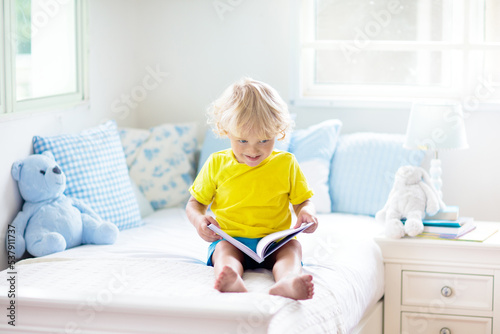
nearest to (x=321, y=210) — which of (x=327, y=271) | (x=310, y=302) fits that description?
(x=327, y=271)

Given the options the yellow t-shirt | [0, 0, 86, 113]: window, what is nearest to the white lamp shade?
the yellow t-shirt

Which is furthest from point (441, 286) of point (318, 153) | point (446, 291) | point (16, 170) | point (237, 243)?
point (16, 170)

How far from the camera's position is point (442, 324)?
250 centimetres

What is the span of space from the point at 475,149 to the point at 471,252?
2.32 feet

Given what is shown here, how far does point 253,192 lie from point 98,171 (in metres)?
0.83

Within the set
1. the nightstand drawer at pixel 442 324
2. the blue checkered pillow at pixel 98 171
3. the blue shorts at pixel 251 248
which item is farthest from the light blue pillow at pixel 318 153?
the blue shorts at pixel 251 248

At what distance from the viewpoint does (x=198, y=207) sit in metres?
2.06

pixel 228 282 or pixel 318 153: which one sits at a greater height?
pixel 318 153

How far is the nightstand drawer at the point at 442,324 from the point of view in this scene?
8.11ft

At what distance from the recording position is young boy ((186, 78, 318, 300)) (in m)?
1.90

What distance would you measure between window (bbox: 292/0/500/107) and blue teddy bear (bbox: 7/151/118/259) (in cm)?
125

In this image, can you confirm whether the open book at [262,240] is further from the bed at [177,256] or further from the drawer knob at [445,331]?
the drawer knob at [445,331]

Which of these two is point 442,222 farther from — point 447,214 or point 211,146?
point 211,146

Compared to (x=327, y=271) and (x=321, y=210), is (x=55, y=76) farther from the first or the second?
(x=327, y=271)
